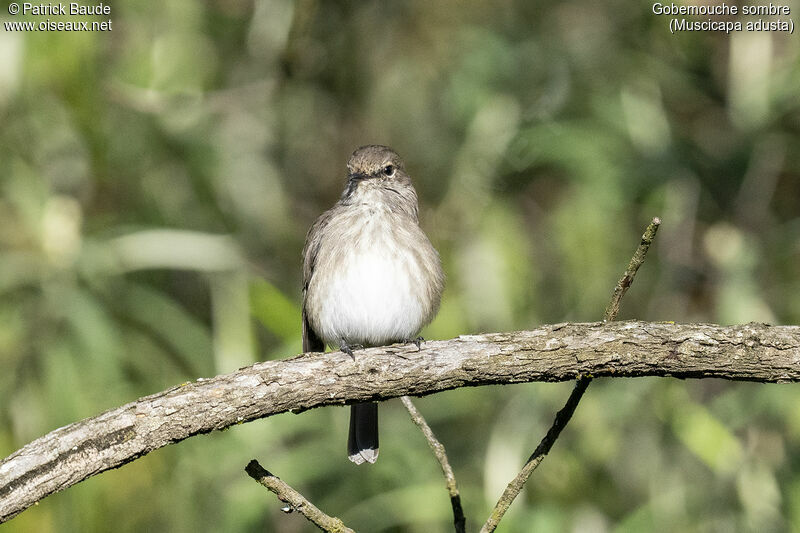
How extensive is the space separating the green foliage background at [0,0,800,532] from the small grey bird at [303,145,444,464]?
4.55 ft

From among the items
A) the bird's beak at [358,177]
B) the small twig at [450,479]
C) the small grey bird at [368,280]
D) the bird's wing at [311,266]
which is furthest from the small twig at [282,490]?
the bird's beak at [358,177]

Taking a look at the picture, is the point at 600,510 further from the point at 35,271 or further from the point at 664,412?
the point at 35,271

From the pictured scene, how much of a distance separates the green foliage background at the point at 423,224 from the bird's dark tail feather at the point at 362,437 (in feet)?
4.42

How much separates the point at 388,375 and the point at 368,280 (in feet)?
3.91

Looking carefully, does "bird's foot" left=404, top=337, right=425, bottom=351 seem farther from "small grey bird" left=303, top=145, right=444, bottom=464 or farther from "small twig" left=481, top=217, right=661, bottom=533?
"small twig" left=481, top=217, right=661, bottom=533

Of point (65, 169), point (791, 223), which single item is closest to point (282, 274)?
point (65, 169)

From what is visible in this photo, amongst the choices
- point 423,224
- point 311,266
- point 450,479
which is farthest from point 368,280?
point 423,224

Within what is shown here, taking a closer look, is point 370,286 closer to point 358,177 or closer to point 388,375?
point 358,177

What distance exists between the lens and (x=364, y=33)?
7902 millimetres

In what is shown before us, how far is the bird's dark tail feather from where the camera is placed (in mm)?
4520

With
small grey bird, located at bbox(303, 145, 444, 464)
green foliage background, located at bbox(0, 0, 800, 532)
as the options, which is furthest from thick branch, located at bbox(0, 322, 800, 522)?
green foliage background, located at bbox(0, 0, 800, 532)

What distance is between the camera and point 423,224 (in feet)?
22.8

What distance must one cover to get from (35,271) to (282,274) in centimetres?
193

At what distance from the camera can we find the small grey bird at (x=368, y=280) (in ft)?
14.6
